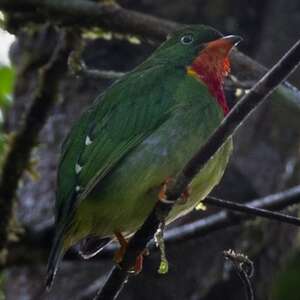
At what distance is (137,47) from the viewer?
582 centimetres

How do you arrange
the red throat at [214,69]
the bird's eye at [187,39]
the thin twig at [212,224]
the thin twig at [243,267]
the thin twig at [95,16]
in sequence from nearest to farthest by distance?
the thin twig at [243,267]
the red throat at [214,69]
the thin twig at [212,224]
the bird's eye at [187,39]
the thin twig at [95,16]

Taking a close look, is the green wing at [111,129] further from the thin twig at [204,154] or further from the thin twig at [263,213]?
the thin twig at [263,213]

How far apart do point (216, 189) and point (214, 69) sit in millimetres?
1405

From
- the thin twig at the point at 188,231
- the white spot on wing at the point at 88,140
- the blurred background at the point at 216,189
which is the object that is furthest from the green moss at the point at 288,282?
the white spot on wing at the point at 88,140

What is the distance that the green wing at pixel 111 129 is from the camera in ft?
11.9

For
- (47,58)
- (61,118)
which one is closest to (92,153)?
(61,118)

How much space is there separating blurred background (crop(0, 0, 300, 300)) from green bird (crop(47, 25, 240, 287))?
617 mm

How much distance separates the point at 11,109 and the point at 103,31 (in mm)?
1271

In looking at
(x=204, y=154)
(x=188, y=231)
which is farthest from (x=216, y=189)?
(x=204, y=154)

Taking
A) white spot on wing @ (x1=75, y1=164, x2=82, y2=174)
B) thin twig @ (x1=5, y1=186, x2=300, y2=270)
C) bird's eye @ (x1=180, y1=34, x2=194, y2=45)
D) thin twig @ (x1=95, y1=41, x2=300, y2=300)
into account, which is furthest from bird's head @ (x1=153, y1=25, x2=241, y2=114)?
thin twig @ (x1=95, y1=41, x2=300, y2=300)

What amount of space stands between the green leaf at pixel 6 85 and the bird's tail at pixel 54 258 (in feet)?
8.95

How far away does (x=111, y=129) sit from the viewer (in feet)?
12.5

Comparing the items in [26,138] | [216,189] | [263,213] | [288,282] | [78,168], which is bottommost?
[288,282]

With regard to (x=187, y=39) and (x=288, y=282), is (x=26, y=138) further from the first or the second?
(x=288, y=282)
